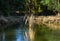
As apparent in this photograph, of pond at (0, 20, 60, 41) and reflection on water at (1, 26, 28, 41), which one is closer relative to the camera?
reflection on water at (1, 26, 28, 41)

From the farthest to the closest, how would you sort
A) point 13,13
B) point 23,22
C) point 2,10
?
point 13,13 < point 2,10 < point 23,22

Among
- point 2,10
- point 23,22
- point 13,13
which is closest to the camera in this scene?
point 23,22

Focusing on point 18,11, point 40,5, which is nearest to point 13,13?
point 18,11

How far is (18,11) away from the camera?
37625mm

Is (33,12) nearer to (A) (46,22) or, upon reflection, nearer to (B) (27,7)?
(B) (27,7)

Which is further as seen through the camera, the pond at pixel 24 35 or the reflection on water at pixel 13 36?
the pond at pixel 24 35

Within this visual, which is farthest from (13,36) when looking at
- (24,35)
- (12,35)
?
(24,35)

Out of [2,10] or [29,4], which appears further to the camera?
[29,4]

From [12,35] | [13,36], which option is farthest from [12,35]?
[13,36]

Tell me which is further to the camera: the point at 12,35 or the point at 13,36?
the point at 12,35

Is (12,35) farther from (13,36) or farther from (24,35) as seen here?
(24,35)

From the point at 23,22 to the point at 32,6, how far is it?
301 inches

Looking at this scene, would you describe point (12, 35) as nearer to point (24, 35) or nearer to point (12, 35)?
point (12, 35)

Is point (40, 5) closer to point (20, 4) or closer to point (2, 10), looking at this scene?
point (20, 4)
